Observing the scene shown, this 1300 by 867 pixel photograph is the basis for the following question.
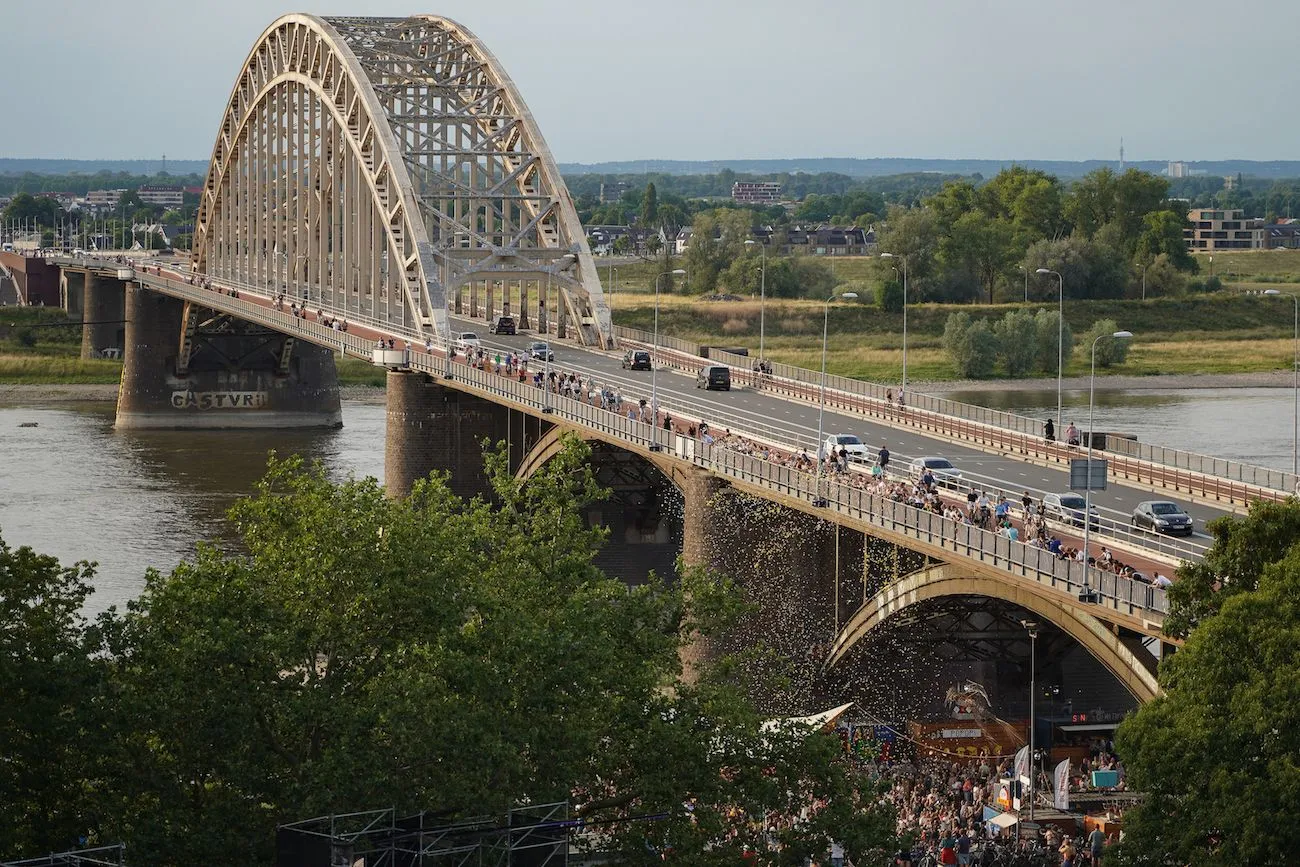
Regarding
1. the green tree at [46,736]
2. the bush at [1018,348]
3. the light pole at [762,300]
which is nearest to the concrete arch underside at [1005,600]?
the green tree at [46,736]

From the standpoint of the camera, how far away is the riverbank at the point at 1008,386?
5448 inches

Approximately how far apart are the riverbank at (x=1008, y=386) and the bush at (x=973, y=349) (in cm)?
192

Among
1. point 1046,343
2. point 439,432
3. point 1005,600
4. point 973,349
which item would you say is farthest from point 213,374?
point 1005,600

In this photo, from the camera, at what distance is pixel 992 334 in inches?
5787

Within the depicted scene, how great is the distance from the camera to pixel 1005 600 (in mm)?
46625

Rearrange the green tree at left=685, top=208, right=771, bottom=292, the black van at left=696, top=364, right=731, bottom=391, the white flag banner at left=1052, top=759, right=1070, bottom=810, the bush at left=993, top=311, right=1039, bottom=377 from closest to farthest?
1. the white flag banner at left=1052, top=759, right=1070, bottom=810
2. the black van at left=696, top=364, right=731, bottom=391
3. the bush at left=993, top=311, right=1039, bottom=377
4. the green tree at left=685, top=208, right=771, bottom=292

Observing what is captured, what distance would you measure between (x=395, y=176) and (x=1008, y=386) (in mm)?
57104

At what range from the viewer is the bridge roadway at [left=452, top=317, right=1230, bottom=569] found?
154ft

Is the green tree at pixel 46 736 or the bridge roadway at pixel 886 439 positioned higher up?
the bridge roadway at pixel 886 439

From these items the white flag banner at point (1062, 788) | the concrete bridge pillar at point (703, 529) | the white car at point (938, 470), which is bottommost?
the white flag banner at point (1062, 788)

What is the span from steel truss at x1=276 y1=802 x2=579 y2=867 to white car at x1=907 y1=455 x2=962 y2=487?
24334 millimetres

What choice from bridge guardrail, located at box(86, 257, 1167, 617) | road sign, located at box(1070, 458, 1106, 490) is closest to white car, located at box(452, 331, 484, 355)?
bridge guardrail, located at box(86, 257, 1167, 617)

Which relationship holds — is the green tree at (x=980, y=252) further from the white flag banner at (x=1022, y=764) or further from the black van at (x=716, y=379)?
the white flag banner at (x=1022, y=764)

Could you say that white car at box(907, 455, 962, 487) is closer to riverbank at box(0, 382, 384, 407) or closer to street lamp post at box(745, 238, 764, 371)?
street lamp post at box(745, 238, 764, 371)
